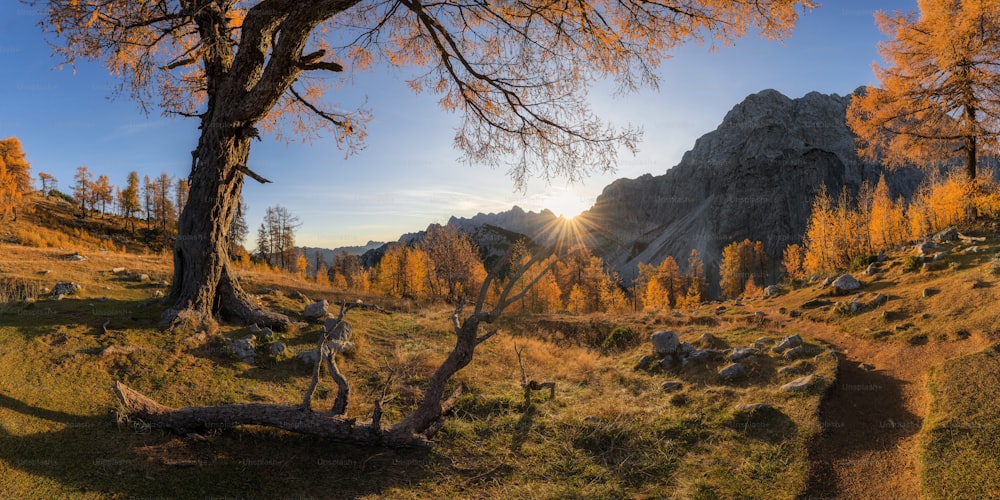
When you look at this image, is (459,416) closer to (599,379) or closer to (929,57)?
(599,379)

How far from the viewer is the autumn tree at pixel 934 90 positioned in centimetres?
1546

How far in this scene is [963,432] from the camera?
553 centimetres

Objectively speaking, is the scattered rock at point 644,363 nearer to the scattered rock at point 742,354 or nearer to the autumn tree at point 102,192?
the scattered rock at point 742,354

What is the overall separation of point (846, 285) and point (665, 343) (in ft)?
33.0

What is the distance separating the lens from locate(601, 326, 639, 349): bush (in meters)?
14.8

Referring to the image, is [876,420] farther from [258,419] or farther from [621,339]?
[258,419]

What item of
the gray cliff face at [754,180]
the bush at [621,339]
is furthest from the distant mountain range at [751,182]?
the bush at [621,339]

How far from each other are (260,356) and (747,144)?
16720 cm

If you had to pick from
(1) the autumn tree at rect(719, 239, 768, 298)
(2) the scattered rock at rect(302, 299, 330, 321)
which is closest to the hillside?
(2) the scattered rock at rect(302, 299, 330, 321)

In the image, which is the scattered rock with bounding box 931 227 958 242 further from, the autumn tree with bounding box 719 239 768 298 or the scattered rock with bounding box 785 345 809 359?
the autumn tree with bounding box 719 239 768 298

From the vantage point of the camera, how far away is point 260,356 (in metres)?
7.91

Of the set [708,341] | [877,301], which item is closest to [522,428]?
[708,341]

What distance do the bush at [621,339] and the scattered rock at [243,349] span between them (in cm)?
1137

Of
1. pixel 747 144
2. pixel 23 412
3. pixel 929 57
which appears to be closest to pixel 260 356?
pixel 23 412
